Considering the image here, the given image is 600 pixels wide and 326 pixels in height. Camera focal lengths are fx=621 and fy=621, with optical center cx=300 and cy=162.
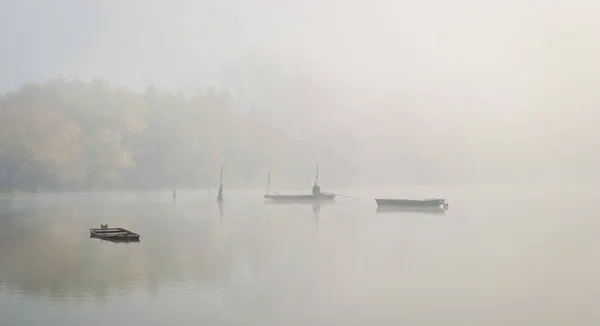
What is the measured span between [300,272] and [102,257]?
3295 millimetres

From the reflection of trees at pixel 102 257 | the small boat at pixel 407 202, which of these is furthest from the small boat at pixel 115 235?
the small boat at pixel 407 202

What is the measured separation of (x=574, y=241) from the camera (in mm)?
12258

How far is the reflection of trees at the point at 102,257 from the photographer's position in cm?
794

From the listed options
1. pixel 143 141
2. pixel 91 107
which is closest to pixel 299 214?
pixel 143 141

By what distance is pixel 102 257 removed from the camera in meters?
→ 9.80

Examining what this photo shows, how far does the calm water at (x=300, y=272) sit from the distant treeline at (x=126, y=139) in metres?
4.60

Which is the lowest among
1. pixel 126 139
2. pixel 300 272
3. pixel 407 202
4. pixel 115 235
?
pixel 300 272

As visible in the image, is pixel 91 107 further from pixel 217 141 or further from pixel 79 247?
pixel 79 247

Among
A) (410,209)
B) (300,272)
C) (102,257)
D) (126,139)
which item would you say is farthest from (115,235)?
(410,209)

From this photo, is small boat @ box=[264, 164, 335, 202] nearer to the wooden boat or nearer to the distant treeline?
the wooden boat

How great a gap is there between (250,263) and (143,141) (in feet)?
42.8

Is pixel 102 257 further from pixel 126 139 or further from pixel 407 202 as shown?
pixel 407 202

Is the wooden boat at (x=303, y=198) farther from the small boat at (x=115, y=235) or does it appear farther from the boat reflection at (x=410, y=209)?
the small boat at (x=115, y=235)

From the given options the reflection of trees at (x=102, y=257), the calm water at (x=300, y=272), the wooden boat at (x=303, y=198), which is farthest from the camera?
the wooden boat at (x=303, y=198)
